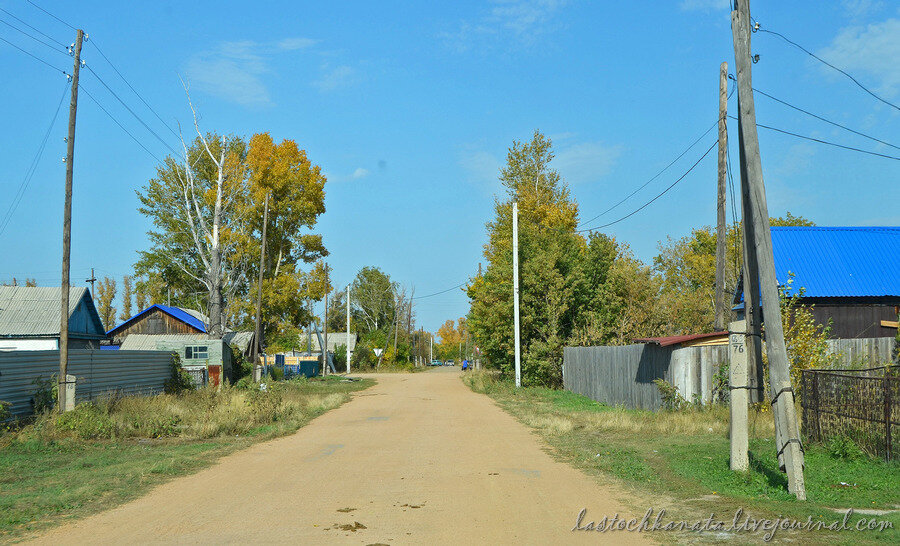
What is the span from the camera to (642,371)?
2188cm

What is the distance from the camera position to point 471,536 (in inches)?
291

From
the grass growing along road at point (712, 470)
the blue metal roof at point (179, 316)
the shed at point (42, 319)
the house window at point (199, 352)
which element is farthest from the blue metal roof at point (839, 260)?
the blue metal roof at point (179, 316)

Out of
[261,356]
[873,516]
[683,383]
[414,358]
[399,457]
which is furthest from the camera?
[414,358]

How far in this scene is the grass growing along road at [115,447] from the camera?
30.8 feet

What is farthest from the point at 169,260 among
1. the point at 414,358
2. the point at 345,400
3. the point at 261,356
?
the point at 414,358

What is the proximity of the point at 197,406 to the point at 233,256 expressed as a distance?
2167 cm

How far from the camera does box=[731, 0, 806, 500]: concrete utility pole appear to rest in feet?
30.9

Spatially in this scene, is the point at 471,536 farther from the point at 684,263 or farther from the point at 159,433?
the point at 684,263

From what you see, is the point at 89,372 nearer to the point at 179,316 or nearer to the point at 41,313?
the point at 41,313

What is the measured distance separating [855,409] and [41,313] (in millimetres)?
38090

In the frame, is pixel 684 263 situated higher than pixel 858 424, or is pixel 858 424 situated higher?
pixel 684 263

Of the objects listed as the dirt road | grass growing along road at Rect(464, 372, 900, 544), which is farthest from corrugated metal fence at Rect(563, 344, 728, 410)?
the dirt road

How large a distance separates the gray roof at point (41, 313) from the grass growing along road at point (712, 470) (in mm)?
29427

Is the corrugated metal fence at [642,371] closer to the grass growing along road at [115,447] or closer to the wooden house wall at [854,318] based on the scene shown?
the wooden house wall at [854,318]
